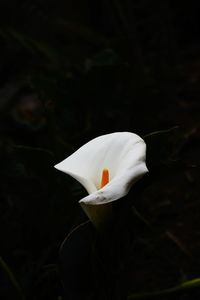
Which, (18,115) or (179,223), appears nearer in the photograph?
(179,223)

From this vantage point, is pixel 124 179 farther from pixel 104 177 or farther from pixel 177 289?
pixel 177 289

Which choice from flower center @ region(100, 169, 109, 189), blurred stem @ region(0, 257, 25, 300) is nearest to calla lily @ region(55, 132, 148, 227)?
flower center @ region(100, 169, 109, 189)

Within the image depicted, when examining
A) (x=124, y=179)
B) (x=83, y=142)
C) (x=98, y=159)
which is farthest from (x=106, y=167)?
(x=83, y=142)

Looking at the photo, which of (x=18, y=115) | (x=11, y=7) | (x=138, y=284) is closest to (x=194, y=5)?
(x=11, y=7)

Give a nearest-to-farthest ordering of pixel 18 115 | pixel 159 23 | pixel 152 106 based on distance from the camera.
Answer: pixel 152 106, pixel 18 115, pixel 159 23

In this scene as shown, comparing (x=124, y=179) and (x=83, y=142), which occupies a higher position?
(x=124, y=179)

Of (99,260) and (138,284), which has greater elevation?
(99,260)

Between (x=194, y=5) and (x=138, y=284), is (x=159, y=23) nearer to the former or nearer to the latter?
(x=194, y=5)
